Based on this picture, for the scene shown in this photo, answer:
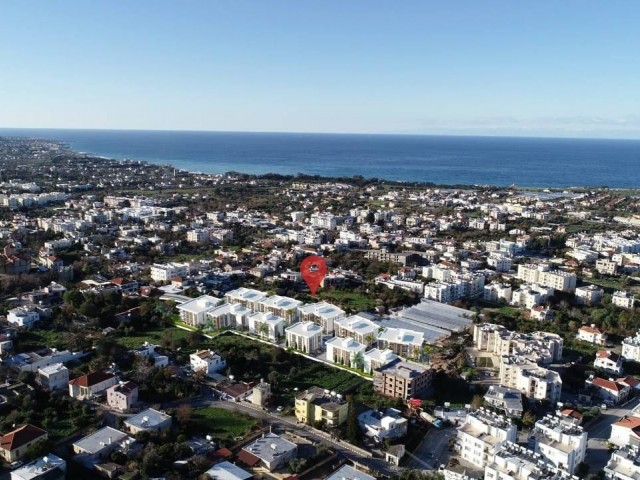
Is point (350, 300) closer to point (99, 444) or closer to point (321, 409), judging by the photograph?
point (321, 409)

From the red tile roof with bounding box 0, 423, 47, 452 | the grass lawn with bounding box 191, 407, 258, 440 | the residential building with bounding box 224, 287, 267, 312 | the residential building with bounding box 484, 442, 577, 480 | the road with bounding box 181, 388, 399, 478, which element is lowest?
the road with bounding box 181, 388, 399, 478

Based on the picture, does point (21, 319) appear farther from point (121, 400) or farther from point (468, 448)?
point (468, 448)

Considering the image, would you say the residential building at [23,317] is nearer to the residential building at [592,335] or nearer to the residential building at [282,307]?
the residential building at [282,307]

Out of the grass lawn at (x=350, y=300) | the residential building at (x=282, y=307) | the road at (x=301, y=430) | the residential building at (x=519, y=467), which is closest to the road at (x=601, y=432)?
the residential building at (x=519, y=467)

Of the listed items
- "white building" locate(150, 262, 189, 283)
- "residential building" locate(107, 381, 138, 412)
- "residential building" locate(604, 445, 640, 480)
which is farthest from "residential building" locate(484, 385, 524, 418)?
"white building" locate(150, 262, 189, 283)

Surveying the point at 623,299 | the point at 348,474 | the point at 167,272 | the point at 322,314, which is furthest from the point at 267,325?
the point at 623,299

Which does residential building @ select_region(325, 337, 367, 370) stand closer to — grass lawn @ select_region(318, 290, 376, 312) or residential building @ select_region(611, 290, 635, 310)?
grass lawn @ select_region(318, 290, 376, 312)
